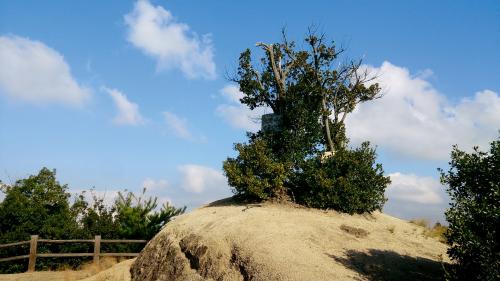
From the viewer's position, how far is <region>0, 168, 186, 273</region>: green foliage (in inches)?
881

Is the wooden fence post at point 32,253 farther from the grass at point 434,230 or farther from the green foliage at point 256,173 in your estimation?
the grass at point 434,230

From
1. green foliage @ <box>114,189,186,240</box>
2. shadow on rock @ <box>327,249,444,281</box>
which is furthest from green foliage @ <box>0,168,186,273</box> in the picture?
shadow on rock @ <box>327,249,444,281</box>

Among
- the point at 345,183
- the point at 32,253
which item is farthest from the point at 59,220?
the point at 345,183

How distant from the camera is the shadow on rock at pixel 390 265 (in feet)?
36.9

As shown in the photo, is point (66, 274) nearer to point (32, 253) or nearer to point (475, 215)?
point (32, 253)

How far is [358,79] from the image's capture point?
21.2 meters

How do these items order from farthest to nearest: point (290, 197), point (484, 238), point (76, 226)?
point (76, 226) → point (290, 197) → point (484, 238)

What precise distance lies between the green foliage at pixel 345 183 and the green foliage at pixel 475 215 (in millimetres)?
5988

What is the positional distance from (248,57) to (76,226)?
12289 mm

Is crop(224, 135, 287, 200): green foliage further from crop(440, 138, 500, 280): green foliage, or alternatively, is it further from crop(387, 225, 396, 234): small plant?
crop(440, 138, 500, 280): green foliage

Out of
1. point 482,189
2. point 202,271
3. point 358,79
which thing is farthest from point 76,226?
point 482,189

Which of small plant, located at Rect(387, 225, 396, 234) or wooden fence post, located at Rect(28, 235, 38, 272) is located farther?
wooden fence post, located at Rect(28, 235, 38, 272)

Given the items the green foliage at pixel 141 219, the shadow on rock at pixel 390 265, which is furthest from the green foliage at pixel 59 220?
the shadow on rock at pixel 390 265

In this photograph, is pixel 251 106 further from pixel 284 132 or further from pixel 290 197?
pixel 290 197
